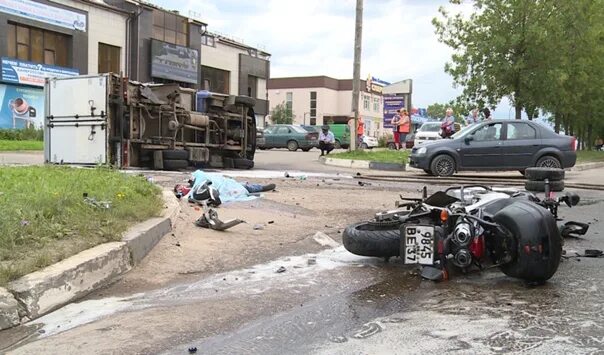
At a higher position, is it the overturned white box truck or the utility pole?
the utility pole

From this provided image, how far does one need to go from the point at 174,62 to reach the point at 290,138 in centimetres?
1546

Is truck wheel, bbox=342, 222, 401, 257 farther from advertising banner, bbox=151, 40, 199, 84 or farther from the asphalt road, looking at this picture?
advertising banner, bbox=151, 40, 199, 84

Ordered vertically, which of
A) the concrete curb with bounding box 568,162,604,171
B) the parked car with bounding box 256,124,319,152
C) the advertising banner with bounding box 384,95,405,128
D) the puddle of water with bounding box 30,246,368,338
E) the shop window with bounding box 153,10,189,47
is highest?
the shop window with bounding box 153,10,189,47

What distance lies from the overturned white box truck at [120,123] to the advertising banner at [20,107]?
22534 millimetres

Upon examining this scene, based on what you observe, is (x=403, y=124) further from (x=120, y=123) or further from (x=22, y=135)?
(x=22, y=135)

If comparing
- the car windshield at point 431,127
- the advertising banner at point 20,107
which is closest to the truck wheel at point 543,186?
the car windshield at point 431,127

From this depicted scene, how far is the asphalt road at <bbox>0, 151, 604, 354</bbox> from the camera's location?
352 cm

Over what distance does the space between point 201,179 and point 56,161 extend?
20.7 ft

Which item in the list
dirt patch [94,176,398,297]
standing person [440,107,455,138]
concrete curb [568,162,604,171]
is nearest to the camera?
dirt patch [94,176,398,297]

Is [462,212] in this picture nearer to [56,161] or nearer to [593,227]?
[593,227]

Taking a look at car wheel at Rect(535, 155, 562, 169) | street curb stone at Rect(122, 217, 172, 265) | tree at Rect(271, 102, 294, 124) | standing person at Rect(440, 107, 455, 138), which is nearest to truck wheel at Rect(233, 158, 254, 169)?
standing person at Rect(440, 107, 455, 138)

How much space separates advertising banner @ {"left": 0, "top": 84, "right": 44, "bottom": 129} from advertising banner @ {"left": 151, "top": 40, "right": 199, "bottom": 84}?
31.9ft

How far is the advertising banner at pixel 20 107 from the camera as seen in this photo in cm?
3400

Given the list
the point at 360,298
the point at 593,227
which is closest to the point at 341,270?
the point at 360,298
